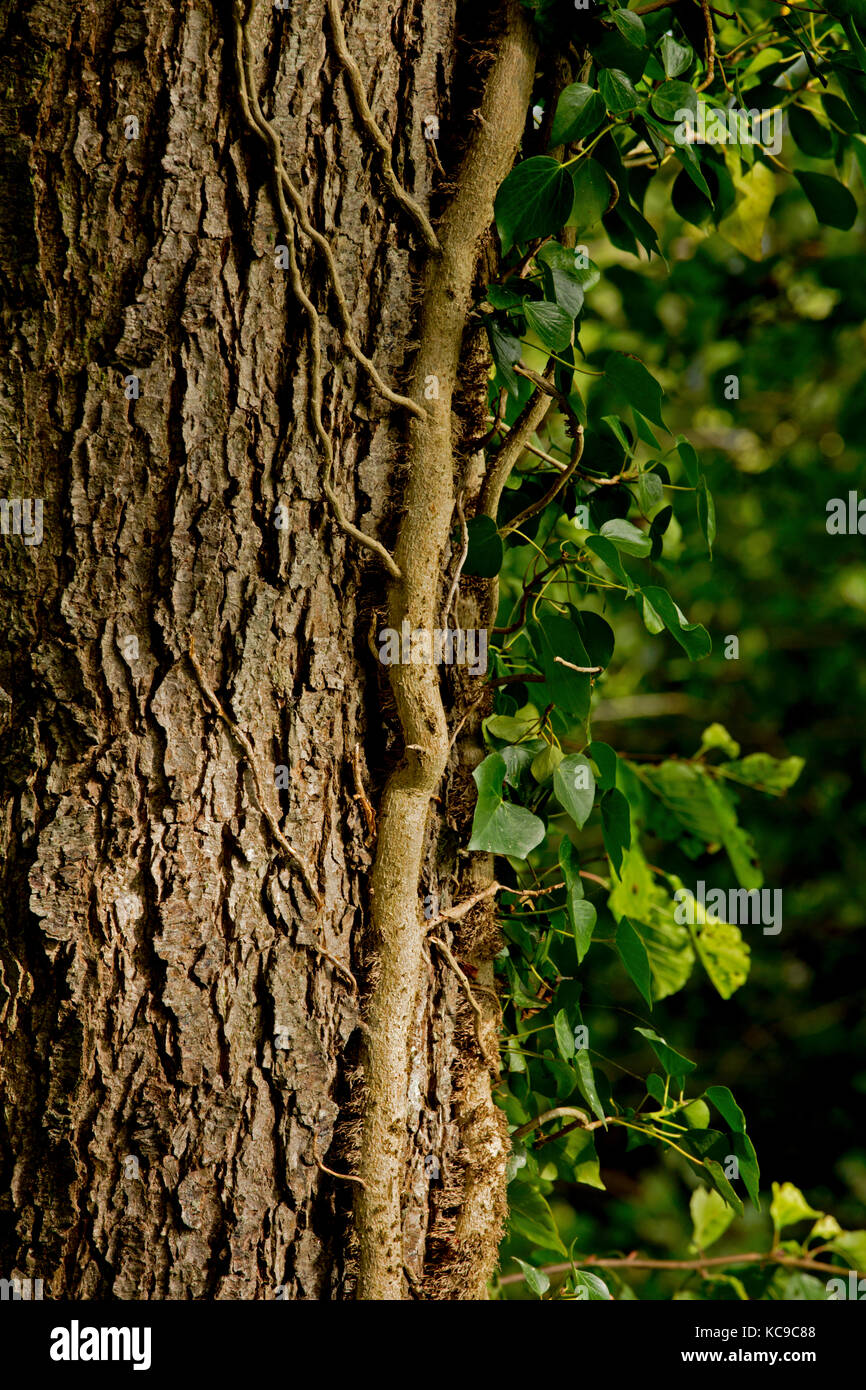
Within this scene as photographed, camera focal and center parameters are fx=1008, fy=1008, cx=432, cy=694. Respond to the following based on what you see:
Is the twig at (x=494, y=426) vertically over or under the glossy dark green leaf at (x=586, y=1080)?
over

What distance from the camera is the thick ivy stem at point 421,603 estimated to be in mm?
810

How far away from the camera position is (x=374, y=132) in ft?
2.62

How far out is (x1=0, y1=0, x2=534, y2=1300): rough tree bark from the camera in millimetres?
749

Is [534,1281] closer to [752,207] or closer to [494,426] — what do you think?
[494,426]

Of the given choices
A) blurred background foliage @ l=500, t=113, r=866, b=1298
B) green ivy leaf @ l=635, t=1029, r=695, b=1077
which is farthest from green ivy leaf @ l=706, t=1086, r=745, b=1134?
blurred background foliage @ l=500, t=113, r=866, b=1298

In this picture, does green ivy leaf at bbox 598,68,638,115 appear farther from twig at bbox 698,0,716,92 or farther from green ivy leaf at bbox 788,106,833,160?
green ivy leaf at bbox 788,106,833,160

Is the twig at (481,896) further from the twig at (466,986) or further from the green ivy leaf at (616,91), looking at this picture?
the green ivy leaf at (616,91)

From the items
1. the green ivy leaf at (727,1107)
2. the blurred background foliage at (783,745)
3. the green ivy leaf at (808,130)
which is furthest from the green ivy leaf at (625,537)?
the blurred background foliage at (783,745)

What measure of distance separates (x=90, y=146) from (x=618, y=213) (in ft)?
1.62

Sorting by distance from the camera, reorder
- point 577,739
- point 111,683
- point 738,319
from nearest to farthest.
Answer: point 111,683, point 577,739, point 738,319

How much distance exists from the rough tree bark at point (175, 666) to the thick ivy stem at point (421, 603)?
2 centimetres

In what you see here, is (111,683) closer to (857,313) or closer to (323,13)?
(323,13)
